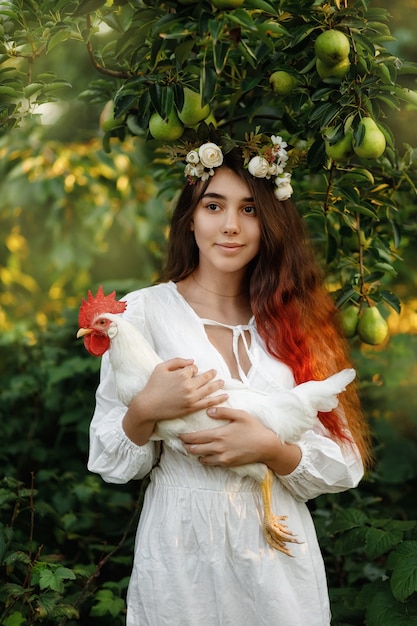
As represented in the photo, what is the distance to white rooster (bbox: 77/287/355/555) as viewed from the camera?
1.98 meters

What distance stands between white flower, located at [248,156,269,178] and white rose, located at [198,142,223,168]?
92mm

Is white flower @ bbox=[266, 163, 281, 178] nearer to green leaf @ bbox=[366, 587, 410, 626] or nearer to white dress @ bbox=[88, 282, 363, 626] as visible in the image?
white dress @ bbox=[88, 282, 363, 626]

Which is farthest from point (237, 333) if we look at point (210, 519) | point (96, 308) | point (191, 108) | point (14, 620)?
point (14, 620)

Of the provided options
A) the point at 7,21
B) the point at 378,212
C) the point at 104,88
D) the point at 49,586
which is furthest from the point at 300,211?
the point at 49,586

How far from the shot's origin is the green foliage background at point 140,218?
2047 millimetres

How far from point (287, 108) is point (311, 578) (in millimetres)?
1419

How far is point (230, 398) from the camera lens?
2012 mm

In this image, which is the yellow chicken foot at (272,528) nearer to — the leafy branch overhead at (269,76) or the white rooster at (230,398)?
the white rooster at (230,398)

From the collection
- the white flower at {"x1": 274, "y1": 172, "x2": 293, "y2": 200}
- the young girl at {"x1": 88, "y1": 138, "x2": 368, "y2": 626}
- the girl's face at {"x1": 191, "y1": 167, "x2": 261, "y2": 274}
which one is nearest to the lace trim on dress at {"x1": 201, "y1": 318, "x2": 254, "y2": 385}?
the young girl at {"x1": 88, "y1": 138, "x2": 368, "y2": 626}

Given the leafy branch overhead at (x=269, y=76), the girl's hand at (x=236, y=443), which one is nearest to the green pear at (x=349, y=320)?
the leafy branch overhead at (x=269, y=76)

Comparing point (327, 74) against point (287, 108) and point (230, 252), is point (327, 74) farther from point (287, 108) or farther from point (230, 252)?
point (230, 252)

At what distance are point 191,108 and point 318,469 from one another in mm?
1036

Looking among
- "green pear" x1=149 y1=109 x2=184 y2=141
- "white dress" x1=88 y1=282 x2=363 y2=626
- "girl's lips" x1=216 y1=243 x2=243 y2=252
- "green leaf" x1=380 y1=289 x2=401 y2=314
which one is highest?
"green pear" x1=149 y1=109 x2=184 y2=141

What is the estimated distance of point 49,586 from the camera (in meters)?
2.35
